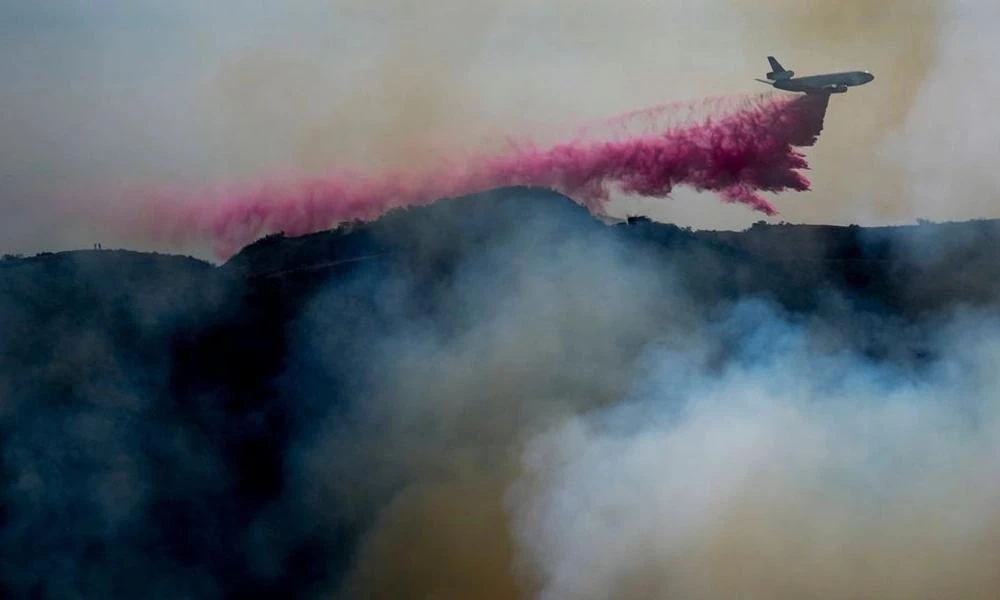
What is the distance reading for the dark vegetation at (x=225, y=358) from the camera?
28.9m

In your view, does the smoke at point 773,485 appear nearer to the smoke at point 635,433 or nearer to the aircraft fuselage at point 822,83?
the smoke at point 635,433

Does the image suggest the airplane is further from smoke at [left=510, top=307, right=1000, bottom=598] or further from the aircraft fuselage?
smoke at [left=510, top=307, right=1000, bottom=598]

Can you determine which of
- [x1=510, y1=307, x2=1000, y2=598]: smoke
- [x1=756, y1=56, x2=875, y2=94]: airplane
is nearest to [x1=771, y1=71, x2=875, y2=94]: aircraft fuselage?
[x1=756, y1=56, x2=875, y2=94]: airplane

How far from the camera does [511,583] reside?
2731 centimetres

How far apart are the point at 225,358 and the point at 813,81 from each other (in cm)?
1504

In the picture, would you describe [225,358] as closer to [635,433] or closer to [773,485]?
[635,433]

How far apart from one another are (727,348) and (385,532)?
8.68 meters

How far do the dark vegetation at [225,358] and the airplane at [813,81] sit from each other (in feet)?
14.0

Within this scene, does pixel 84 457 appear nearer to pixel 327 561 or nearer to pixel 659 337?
pixel 327 561

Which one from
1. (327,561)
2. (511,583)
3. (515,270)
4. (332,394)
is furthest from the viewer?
(515,270)

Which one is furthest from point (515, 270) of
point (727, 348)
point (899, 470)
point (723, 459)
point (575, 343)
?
point (899, 470)

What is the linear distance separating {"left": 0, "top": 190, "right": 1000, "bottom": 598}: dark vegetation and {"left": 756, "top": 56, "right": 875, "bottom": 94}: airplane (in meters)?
4.25

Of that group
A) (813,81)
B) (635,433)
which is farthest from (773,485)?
(813,81)

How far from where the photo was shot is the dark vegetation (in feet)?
94.9
